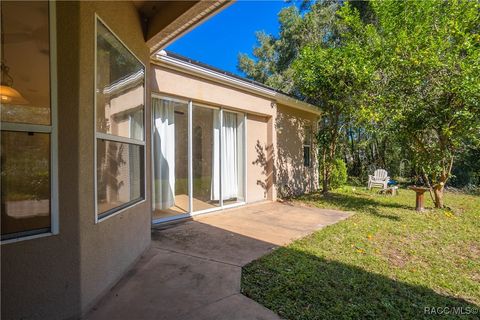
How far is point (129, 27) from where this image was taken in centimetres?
351

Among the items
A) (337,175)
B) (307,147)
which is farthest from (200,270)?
(337,175)

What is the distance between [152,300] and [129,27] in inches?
123

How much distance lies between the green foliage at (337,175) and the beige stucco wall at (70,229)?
34.4 feet

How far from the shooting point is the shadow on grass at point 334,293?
9.11ft

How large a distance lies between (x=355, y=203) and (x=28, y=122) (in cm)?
842

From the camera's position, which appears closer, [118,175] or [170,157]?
[118,175]

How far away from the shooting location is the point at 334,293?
3119mm

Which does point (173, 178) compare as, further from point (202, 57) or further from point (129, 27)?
point (202, 57)

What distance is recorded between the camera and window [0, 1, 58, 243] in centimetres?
211

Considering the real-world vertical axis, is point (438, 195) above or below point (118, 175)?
below

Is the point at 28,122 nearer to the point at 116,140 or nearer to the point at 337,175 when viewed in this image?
the point at 116,140

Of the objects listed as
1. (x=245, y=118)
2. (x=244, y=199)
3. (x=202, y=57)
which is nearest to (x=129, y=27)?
(x=245, y=118)

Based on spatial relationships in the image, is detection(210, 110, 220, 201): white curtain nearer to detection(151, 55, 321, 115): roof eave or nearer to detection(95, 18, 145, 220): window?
detection(151, 55, 321, 115): roof eave

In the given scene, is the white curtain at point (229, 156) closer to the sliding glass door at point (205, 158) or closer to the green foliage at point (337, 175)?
the sliding glass door at point (205, 158)
